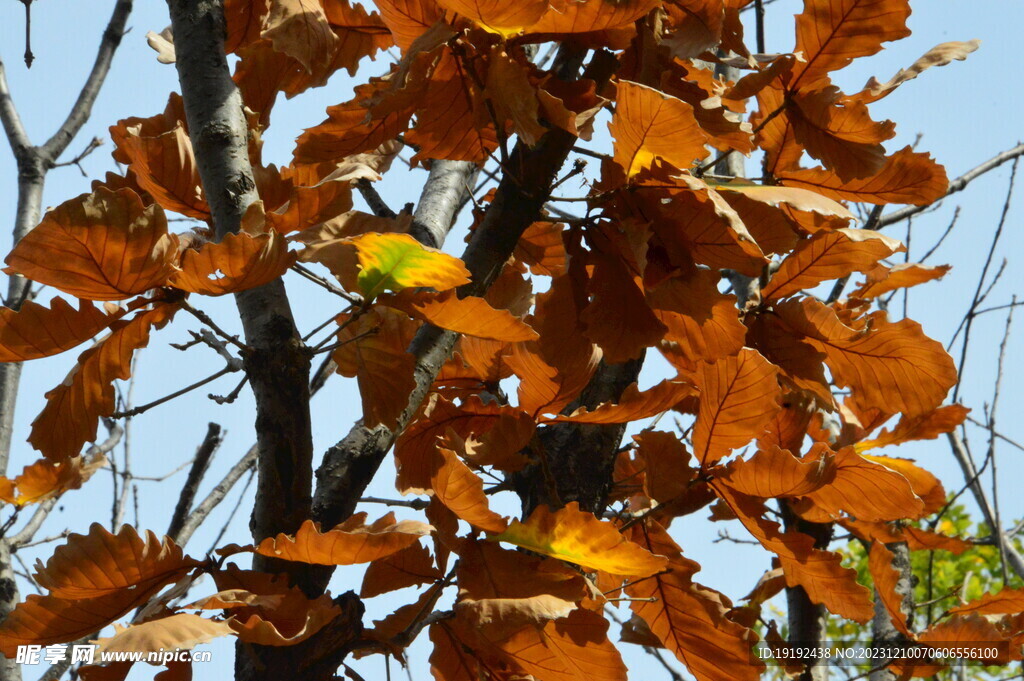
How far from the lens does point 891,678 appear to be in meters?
1.55

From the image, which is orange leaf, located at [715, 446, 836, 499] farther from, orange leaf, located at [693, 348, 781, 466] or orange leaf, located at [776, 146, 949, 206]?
orange leaf, located at [776, 146, 949, 206]

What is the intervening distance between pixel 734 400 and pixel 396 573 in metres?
0.40

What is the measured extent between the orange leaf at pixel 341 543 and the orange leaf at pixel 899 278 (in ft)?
2.48

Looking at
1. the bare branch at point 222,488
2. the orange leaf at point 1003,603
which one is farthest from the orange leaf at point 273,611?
the bare branch at point 222,488

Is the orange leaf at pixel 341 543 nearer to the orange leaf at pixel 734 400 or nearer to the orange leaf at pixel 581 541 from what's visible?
the orange leaf at pixel 581 541

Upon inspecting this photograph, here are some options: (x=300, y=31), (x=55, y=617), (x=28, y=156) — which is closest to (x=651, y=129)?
(x=300, y=31)

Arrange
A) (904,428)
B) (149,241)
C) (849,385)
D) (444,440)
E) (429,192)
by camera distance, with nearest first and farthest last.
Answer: (149,241)
(444,440)
(849,385)
(904,428)
(429,192)

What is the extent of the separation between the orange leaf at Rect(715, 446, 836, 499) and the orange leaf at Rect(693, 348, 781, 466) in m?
0.03

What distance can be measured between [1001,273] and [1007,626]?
4.88ft

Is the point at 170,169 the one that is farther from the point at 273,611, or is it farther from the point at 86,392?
the point at 273,611

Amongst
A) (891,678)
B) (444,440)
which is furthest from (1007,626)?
(444,440)

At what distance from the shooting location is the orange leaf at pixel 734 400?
0.86 meters

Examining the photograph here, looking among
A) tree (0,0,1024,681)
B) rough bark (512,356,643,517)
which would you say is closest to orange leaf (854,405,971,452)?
tree (0,0,1024,681)

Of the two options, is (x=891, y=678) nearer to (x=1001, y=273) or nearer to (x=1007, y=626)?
(x=1007, y=626)
